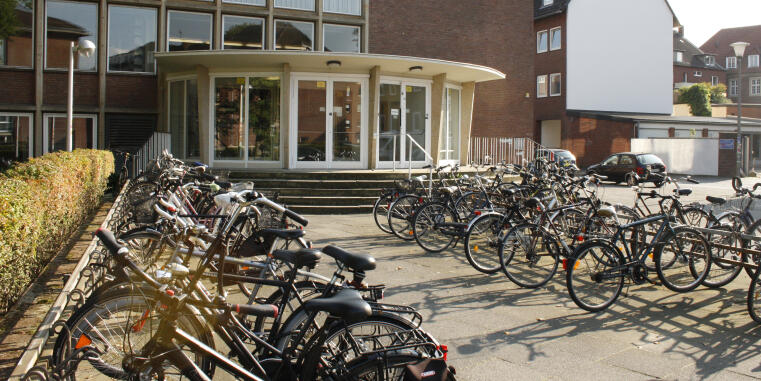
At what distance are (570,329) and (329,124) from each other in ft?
37.1

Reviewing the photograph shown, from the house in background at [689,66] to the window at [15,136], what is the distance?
54529 mm

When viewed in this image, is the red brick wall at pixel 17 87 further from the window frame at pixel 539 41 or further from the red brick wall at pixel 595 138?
the window frame at pixel 539 41

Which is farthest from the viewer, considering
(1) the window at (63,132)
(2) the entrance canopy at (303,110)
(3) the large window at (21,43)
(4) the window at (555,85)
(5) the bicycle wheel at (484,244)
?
(4) the window at (555,85)

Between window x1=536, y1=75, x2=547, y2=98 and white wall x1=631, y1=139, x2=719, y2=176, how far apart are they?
7842 mm

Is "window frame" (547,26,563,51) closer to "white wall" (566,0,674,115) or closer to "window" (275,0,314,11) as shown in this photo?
"white wall" (566,0,674,115)

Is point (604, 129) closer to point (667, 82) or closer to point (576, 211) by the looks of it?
point (667, 82)

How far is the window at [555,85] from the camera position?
37781 mm

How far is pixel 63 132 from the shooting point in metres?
18.5

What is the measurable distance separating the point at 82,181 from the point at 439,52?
47.9ft

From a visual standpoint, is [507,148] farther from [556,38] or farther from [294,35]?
[556,38]

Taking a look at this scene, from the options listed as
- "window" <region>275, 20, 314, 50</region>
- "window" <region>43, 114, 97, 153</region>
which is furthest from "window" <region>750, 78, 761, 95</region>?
"window" <region>43, 114, 97, 153</region>

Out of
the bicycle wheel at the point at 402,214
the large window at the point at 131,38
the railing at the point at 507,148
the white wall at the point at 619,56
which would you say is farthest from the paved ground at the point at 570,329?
the white wall at the point at 619,56

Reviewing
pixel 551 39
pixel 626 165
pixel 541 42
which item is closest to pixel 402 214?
pixel 626 165

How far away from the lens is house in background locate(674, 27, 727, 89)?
59031 millimetres
